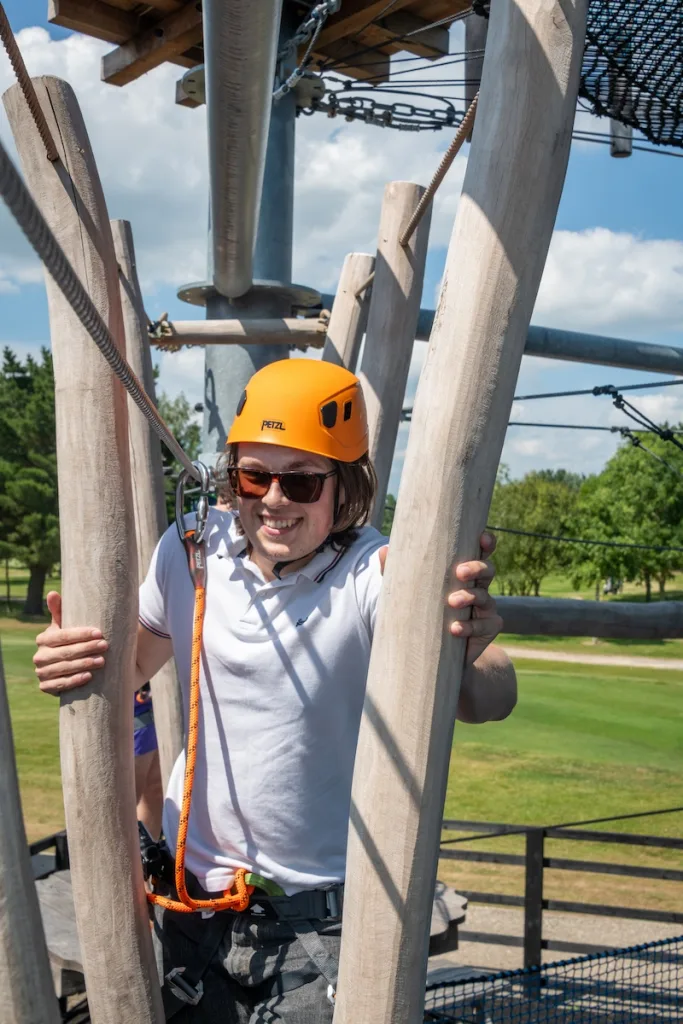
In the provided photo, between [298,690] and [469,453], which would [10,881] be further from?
[469,453]

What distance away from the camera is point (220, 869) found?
5.67ft

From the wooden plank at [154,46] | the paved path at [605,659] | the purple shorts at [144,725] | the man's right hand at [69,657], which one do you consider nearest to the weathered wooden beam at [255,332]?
the wooden plank at [154,46]

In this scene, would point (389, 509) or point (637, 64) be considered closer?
point (637, 64)

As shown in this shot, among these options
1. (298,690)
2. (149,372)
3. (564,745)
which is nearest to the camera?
(298,690)

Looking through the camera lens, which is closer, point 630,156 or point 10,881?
point 10,881

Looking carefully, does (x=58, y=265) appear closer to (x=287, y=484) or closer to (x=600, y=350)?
(x=287, y=484)

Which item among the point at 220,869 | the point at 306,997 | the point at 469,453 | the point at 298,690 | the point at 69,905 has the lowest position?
the point at 69,905

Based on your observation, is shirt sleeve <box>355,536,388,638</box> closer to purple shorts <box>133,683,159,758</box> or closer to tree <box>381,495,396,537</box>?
tree <box>381,495,396,537</box>

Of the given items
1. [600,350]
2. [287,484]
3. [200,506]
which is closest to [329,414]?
[287,484]

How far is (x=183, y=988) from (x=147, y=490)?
1.80m

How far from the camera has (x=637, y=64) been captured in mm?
4309

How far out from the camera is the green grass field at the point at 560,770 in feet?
65.4

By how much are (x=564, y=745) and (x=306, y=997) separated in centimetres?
2610

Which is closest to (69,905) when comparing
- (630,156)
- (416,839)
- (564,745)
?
(416,839)
